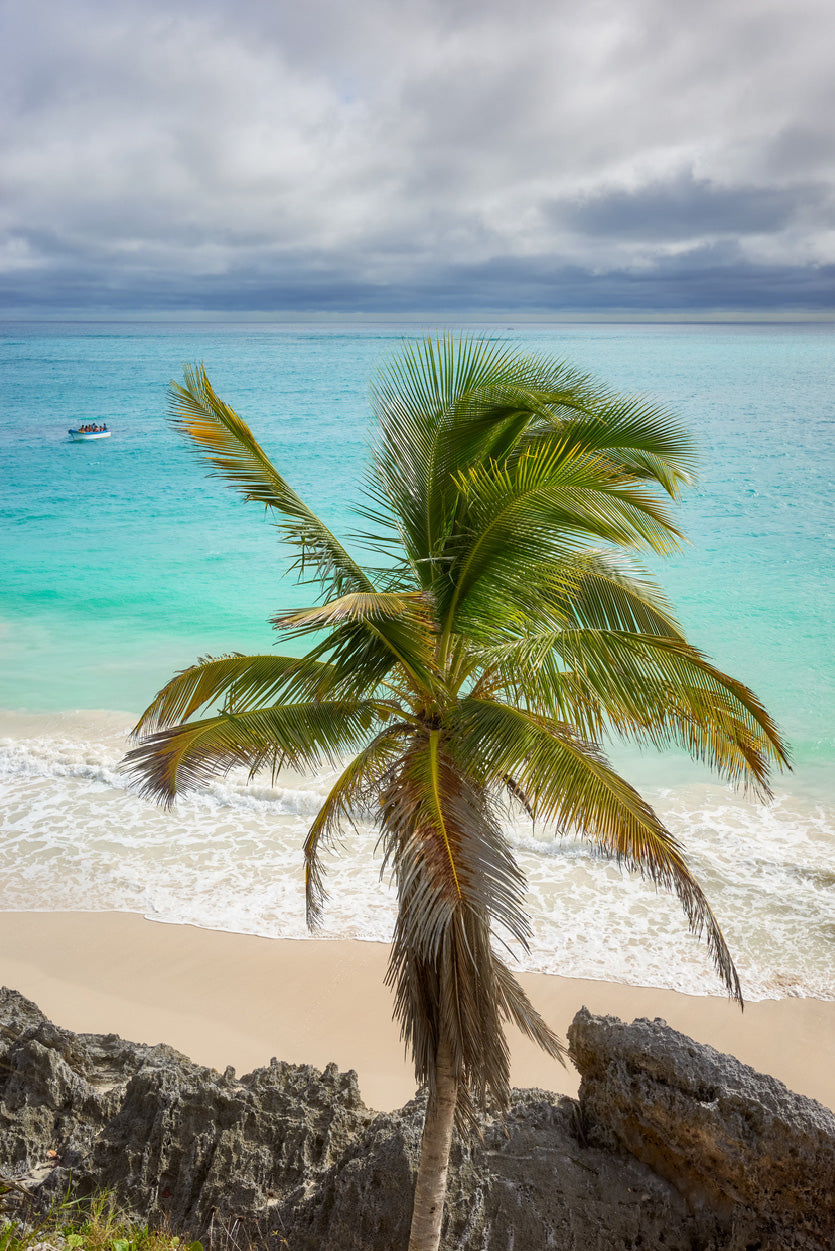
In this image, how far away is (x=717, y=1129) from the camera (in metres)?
5.26

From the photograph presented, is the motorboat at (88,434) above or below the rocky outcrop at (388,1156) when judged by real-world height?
above

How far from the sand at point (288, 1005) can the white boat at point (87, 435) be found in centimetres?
4078

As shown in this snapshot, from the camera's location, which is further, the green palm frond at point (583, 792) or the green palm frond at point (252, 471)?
the green palm frond at point (252, 471)

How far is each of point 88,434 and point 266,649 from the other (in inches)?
1246

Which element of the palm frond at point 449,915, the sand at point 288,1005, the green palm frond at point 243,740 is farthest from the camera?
the sand at point 288,1005

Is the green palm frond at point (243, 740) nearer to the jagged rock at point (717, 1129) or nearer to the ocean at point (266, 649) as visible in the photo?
the jagged rock at point (717, 1129)

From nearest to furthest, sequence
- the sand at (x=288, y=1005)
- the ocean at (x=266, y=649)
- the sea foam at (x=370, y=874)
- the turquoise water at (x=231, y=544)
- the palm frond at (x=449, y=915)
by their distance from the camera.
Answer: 1. the palm frond at (x=449, y=915)
2. the sand at (x=288, y=1005)
3. the sea foam at (x=370, y=874)
4. the ocean at (x=266, y=649)
5. the turquoise water at (x=231, y=544)

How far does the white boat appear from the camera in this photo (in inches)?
1823

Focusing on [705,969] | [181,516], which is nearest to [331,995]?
[705,969]

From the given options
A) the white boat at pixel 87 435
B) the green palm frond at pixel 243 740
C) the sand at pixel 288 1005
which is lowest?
the sand at pixel 288 1005

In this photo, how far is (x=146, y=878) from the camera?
11.0m

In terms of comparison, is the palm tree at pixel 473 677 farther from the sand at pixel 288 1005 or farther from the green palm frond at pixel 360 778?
the sand at pixel 288 1005

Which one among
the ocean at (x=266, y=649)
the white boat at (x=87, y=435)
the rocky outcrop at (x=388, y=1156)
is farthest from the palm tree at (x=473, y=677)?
the white boat at (x=87, y=435)

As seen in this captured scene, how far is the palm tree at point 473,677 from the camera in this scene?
13.8 feet
